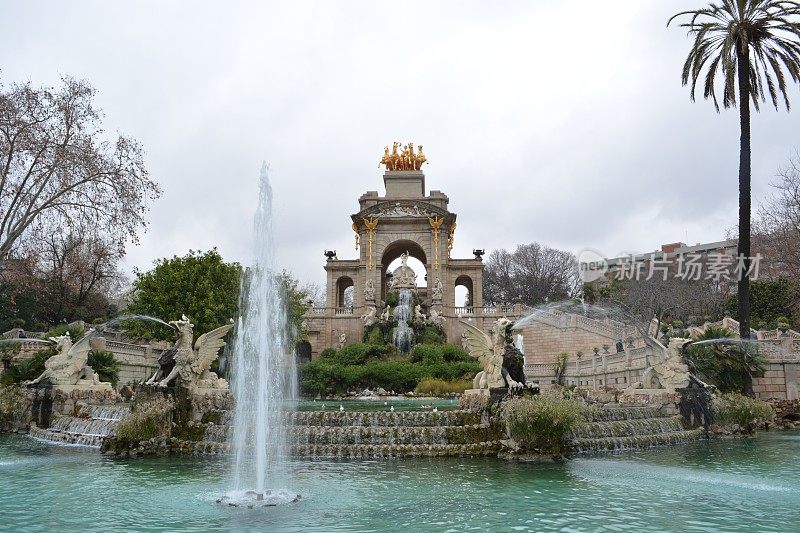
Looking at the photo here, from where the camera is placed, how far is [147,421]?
13664 mm

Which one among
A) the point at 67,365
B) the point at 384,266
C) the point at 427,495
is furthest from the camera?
the point at 384,266

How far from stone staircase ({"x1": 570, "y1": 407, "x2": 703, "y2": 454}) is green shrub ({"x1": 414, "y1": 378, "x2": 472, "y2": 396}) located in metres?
15.4

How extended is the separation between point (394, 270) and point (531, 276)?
31.1 meters

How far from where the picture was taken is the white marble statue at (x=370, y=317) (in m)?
44.8

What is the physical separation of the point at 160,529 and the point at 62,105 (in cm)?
1635

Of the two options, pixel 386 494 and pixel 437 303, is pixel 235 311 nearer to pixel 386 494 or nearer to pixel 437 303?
pixel 437 303

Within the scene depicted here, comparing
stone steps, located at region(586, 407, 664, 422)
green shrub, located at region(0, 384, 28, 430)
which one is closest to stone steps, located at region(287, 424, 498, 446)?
stone steps, located at region(586, 407, 664, 422)

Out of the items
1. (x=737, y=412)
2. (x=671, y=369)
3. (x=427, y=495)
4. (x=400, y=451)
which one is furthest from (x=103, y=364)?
(x=737, y=412)

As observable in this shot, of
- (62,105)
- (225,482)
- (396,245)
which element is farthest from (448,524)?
(396,245)

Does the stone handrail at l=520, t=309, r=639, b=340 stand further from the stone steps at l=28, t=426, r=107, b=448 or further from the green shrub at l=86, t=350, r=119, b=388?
the stone steps at l=28, t=426, r=107, b=448

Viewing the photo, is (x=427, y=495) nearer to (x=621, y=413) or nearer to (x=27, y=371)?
(x=621, y=413)

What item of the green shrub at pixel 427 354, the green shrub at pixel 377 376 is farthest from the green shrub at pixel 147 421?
the green shrub at pixel 427 354

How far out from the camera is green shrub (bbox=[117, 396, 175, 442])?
13.4m

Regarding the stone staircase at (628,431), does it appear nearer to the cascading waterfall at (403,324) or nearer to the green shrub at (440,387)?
the green shrub at (440,387)
